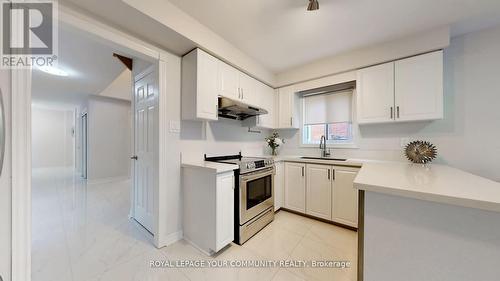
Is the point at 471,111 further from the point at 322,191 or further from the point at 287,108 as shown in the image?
the point at 287,108

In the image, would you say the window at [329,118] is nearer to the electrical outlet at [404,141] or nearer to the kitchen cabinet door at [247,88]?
the electrical outlet at [404,141]

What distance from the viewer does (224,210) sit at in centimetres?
180

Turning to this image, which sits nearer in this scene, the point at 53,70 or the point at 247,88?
the point at 247,88

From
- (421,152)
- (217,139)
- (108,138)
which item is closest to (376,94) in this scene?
(421,152)

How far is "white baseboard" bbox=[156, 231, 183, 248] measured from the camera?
1.90m

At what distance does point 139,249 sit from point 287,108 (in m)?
2.92

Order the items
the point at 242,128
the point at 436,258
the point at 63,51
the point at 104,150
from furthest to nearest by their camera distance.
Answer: the point at 104,150 → the point at 242,128 → the point at 63,51 → the point at 436,258

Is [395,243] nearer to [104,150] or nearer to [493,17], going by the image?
[493,17]

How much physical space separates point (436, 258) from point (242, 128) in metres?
2.55

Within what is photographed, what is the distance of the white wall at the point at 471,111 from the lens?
1888mm

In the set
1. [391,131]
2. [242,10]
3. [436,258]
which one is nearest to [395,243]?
[436,258]

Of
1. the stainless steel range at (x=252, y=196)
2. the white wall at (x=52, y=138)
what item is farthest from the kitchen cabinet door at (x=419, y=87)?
the white wall at (x=52, y=138)

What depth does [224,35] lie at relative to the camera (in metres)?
2.09

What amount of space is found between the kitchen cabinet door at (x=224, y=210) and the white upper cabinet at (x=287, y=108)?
172cm
